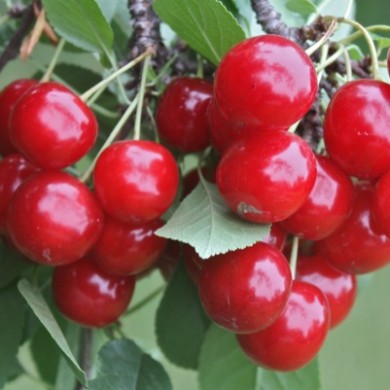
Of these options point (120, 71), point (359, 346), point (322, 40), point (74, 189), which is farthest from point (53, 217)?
point (359, 346)

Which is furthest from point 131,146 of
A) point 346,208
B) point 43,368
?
point 43,368

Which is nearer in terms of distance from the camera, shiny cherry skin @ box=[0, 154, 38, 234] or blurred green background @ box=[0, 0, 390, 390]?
shiny cherry skin @ box=[0, 154, 38, 234]

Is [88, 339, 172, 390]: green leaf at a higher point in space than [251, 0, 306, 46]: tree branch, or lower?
lower

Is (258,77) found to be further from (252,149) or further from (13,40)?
(13,40)

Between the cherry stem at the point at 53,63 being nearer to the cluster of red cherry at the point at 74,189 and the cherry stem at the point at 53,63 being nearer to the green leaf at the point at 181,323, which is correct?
the cluster of red cherry at the point at 74,189

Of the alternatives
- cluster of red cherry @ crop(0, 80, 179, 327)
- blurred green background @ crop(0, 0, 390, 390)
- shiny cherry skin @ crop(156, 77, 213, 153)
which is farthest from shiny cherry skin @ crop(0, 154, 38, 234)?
blurred green background @ crop(0, 0, 390, 390)

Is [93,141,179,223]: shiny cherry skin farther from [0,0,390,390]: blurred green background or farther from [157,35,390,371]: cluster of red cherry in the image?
[0,0,390,390]: blurred green background

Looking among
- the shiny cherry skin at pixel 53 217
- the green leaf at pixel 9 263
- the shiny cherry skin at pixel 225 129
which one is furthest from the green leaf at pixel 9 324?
the shiny cherry skin at pixel 225 129

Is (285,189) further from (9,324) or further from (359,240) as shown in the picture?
(9,324)
